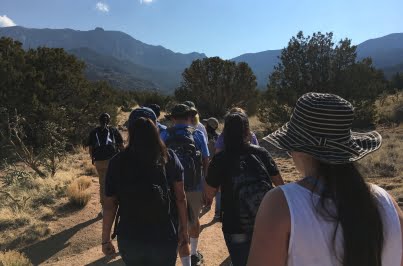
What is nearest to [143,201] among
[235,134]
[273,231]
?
[235,134]

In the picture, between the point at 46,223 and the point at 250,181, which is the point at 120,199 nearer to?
the point at 250,181

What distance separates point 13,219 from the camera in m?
8.54

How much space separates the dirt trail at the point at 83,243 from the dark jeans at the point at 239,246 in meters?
2.17

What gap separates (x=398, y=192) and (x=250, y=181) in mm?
5825

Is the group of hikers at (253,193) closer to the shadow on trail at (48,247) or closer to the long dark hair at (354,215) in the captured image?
the long dark hair at (354,215)

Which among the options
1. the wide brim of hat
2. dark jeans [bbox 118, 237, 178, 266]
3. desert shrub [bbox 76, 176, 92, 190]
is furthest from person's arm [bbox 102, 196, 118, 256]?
desert shrub [bbox 76, 176, 92, 190]

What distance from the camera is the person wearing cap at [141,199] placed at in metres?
3.24

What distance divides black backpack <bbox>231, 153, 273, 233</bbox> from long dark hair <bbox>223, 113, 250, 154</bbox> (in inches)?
4.2

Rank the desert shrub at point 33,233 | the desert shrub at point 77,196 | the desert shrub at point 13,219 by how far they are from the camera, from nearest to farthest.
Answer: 1. the desert shrub at point 33,233
2. the desert shrub at point 13,219
3. the desert shrub at point 77,196

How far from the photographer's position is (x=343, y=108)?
1.70 m

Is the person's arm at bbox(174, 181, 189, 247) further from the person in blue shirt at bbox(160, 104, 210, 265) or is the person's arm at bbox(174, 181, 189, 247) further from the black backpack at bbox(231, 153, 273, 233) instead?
the person in blue shirt at bbox(160, 104, 210, 265)

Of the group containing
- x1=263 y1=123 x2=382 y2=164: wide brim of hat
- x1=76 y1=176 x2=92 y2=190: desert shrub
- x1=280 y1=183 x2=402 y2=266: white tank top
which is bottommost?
x1=76 y1=176 x2=92 y2=190: desert shrub

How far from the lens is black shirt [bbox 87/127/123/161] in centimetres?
737

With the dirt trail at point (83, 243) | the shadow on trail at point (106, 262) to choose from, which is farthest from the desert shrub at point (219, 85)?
the shadow on trail at point (106, 262)
